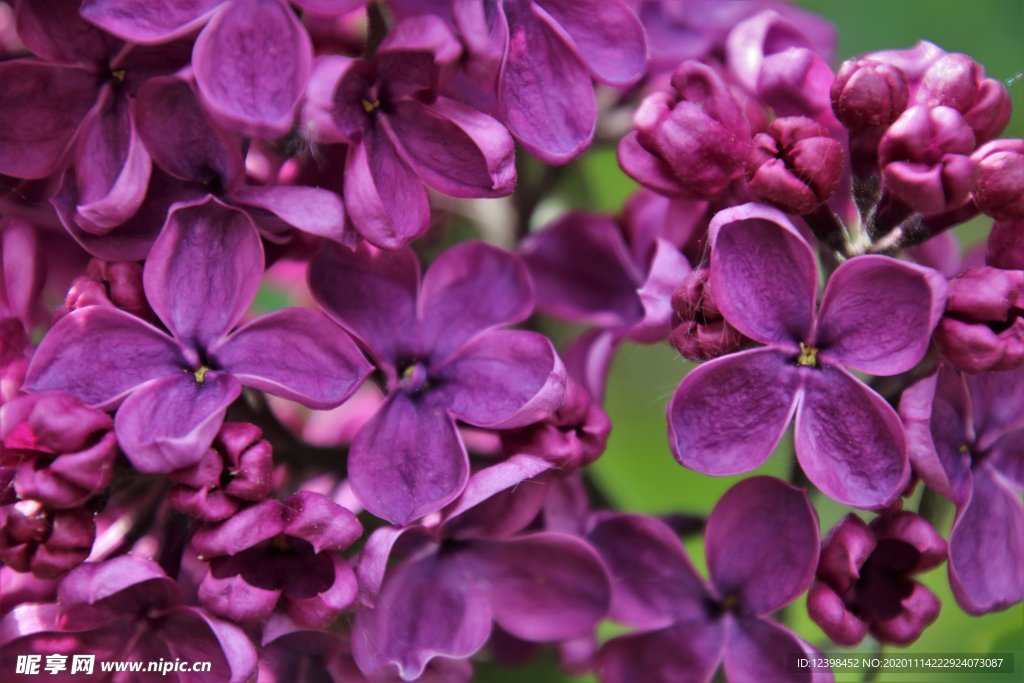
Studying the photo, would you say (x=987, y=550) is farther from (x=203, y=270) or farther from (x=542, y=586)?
(x=203, y=270)

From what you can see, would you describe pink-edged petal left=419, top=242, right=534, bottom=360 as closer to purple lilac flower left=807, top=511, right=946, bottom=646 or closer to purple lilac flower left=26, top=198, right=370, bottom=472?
purple lilac flower left=26, top=198, right=370, bottom=472

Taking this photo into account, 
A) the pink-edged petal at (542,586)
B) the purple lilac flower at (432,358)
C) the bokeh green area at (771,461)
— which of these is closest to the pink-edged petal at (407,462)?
the purple lilac flower at (432,358)

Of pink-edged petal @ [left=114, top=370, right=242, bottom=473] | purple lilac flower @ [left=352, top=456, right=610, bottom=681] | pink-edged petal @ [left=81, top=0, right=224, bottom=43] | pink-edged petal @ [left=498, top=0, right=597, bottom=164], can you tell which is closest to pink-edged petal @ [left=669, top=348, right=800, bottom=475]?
purple lilac flower @ [left=352, top=456, right=610, bottom=681]

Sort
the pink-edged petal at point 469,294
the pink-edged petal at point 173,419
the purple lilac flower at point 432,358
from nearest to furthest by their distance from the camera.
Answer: the pink-edged petal at point 173,419
the purple lilac flower at point 432,358
the pink-edged petal at point 469,294

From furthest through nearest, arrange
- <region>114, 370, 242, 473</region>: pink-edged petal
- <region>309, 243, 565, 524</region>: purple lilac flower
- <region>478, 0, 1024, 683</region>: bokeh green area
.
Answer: <region>478, 0, 1024, 683</region>: bokeh green area < <region>309, 243, 565, 524</region>: purple lilac flower < <region>114, 370, 242, 473</region>: pink-edged petal

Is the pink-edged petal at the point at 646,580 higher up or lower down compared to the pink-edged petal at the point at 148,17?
lower down

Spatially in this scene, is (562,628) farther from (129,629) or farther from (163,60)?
(163,60)

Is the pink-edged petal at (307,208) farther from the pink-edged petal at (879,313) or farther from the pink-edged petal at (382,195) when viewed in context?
the pink-edged petal at (879,313)
